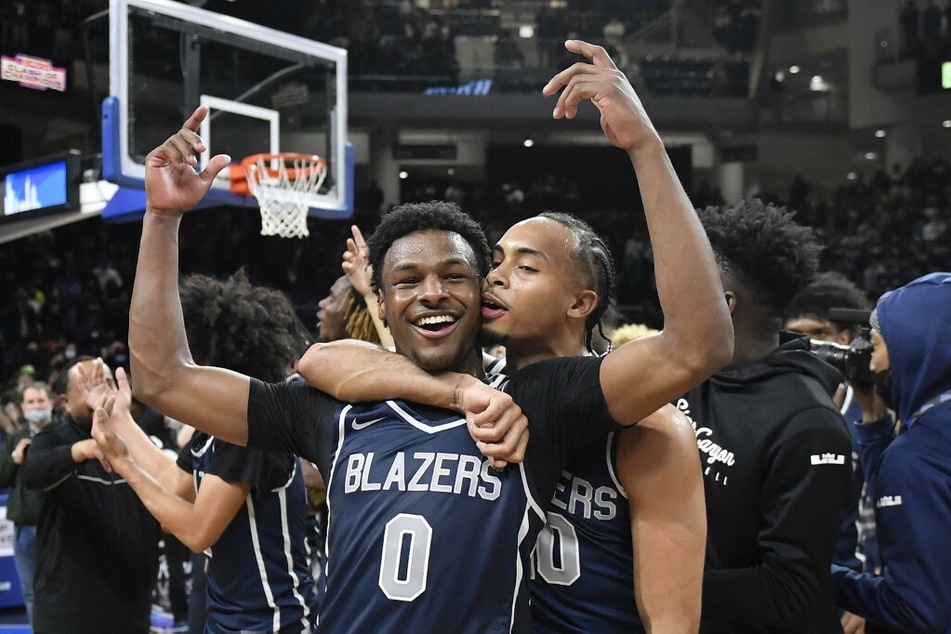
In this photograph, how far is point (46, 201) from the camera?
8406mm

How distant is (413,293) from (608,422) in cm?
52

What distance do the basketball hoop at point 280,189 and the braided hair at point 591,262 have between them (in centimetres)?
465

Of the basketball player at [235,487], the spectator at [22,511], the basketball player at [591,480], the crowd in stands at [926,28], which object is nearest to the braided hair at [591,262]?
the basketball player at [591,480]

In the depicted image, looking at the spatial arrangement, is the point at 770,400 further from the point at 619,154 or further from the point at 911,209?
the point at 619,154

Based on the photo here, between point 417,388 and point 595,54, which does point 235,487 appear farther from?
point 595,54

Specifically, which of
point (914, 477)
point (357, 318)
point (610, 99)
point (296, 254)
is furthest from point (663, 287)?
point (296, 254)

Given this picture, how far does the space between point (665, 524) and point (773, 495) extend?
51 cm

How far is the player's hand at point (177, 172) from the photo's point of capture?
2438 millimetres

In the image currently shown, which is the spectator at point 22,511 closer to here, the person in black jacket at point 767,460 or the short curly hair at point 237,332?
the short curly hair at point 237,332

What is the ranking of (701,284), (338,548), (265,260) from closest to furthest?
(701,284)
(338,548)
(265,260)

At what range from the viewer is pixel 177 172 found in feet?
8.14

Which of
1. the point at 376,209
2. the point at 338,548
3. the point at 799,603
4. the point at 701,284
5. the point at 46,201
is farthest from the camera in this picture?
the point at 376,209

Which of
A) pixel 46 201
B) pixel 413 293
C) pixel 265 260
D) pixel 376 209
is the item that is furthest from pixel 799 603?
pixel 376 209

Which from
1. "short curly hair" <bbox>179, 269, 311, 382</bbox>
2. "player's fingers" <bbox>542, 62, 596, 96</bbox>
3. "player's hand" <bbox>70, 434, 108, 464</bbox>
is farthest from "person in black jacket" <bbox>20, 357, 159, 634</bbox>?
"player's fingers" <bbox>542, 62, 596, 96</bbox>
